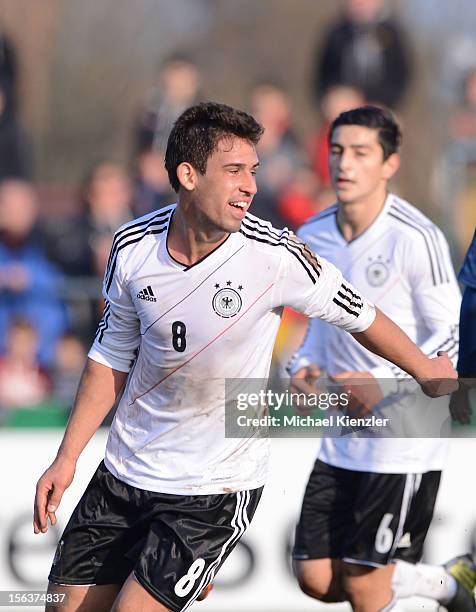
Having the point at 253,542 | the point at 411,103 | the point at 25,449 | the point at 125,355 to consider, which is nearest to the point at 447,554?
the point at 253,542

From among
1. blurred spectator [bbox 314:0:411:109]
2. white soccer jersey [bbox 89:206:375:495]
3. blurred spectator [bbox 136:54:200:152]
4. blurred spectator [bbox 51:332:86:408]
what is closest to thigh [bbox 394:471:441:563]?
white soccer jersey [bbox 89:206:375:495]

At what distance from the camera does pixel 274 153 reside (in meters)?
9.43

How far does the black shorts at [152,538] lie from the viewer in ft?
13.8

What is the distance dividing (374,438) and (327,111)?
505 centimetres

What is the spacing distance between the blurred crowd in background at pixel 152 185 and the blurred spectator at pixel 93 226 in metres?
0.01

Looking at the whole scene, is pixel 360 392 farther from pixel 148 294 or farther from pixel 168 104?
pixel 168 104

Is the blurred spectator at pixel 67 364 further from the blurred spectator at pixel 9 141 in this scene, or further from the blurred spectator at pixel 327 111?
the blurred spectator at pixel 327 111

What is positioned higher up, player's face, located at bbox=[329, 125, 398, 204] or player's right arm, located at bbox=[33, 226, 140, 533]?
player's face, located at bbox=[329, 125, 398, 204]

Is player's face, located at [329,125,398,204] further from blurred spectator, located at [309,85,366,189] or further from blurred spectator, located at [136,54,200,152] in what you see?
blurred spectator, located at [136,54,200,152]

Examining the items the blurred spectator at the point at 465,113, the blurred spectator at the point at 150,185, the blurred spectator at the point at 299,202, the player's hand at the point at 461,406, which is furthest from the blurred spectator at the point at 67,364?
the blurred spectator at the point at 465,113

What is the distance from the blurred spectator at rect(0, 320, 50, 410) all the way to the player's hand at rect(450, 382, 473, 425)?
367 cm

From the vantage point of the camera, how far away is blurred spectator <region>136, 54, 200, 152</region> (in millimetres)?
9852

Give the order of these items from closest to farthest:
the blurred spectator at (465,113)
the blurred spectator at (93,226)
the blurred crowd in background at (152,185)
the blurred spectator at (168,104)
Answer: the blurred crowd in background at (152,185)
the blurred spectator at (93,226)
the blurred spectator at (168,104)
the blurred spectator at (465,113)

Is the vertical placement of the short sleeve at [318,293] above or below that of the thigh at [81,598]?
above
